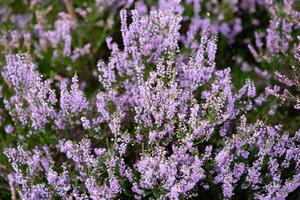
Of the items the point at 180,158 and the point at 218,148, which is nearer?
the point at 180,158

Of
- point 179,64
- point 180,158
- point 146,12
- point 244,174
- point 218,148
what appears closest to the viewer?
point 180,158

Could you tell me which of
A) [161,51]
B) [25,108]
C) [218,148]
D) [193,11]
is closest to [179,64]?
[161,51]

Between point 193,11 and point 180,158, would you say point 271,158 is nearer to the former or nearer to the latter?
Answer: point 180,158

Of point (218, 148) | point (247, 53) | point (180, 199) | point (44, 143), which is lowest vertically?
point (180, 199)

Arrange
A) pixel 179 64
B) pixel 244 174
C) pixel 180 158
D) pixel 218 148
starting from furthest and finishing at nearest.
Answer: pixel 179 64
pixel 218 148
pixel 244 174
pixel 180 158

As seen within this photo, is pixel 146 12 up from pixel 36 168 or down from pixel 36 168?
up

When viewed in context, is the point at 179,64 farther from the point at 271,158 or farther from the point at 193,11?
the point at 193,11

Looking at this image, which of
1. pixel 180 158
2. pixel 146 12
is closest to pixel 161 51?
pixel 180 158
